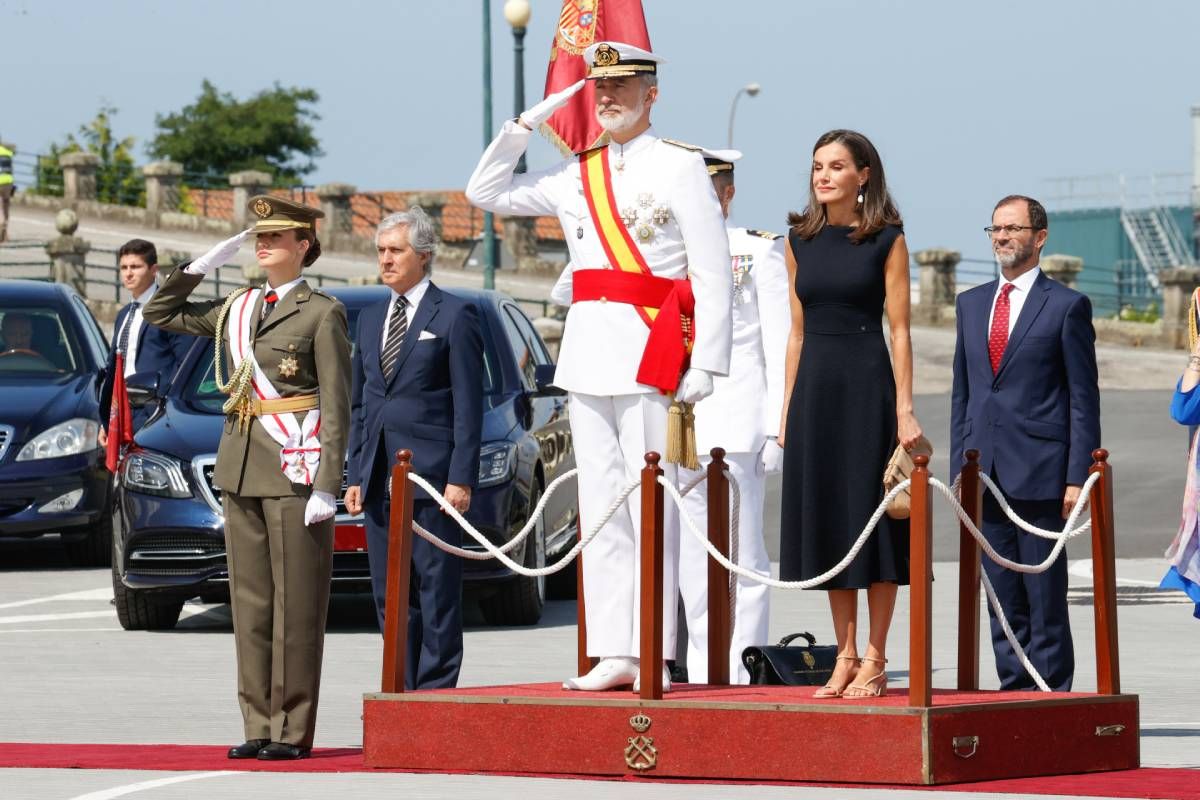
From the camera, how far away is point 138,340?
1616cm

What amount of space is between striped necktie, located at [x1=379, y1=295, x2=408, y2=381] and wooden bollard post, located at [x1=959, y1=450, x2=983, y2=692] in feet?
7.82

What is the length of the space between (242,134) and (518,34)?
54.3m

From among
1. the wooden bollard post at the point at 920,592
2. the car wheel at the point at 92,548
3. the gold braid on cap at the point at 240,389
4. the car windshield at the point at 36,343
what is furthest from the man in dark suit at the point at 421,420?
the car wheel at the point at 92,548

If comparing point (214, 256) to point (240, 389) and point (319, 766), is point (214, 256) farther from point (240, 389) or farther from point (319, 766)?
point (319, 766)

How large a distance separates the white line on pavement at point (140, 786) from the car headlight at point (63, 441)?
9.55 m

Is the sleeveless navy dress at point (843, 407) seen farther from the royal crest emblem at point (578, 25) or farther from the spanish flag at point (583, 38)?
the royal crest emblem at point (578, 25)

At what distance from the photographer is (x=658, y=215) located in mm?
9180

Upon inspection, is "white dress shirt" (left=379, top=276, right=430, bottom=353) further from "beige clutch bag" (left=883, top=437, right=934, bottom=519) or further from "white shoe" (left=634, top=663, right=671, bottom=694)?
"beige clutch bag" (left=883, top=437, right=934, bottom=519)

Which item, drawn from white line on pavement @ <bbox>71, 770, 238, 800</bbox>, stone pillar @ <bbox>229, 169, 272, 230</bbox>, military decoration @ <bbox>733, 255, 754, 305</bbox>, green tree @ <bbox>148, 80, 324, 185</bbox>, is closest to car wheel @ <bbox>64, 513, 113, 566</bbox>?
military decoration @ <bbox>733, 255, 754, 305</bbox>

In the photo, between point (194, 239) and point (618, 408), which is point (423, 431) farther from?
point (194, 239)

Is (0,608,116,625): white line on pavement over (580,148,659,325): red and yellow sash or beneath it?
beneath

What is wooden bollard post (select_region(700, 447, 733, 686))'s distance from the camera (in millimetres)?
9961

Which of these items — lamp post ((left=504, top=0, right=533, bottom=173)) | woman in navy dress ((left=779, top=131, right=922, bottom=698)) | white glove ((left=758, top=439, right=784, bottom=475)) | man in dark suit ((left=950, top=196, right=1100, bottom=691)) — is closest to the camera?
woman in navy dress ((left=779, top=131, right=922, bottom=698))

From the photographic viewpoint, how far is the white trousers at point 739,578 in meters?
10.9
